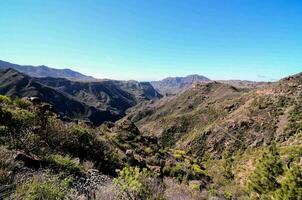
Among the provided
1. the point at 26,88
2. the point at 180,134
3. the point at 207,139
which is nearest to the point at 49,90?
the point at 26,88

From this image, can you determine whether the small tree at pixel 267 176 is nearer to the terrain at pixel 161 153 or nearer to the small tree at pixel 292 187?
the terrain at pixel 161 153

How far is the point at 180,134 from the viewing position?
8475 cm

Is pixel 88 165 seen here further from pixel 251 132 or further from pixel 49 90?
pixel 49 90

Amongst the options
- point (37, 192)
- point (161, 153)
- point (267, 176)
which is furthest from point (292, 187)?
point (37, 192)

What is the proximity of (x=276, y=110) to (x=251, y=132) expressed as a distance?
868cm

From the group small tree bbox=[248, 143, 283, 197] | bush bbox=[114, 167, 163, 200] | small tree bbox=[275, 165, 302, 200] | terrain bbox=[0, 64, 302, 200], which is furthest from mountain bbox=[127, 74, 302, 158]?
bush bbox=[114, 167, 163, 200]

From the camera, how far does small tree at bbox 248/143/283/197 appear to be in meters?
22.9

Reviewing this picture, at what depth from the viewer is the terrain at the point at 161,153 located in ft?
21.8

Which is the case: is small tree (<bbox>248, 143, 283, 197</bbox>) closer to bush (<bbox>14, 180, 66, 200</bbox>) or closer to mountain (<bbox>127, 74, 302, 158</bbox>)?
bush (<bbox>14, 180, 66, 200</bbox>)

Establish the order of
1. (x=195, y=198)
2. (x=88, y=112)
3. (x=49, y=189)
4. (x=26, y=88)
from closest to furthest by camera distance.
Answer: (x=49, y=189)
(x=195, y=198)
(x=26, y=88)
(x=88, y=112)

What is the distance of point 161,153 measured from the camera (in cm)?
2862

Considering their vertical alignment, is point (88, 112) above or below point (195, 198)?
below

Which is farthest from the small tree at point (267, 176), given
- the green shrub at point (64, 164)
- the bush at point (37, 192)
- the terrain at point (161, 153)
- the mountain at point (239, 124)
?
the mountain at point (239, 124)

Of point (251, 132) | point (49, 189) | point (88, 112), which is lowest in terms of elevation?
point (88, 112)
